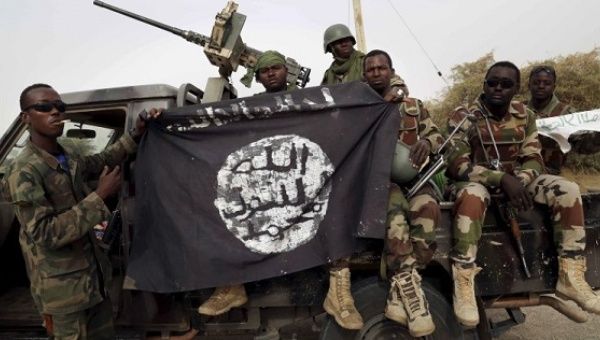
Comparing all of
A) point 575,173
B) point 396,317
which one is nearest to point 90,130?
point 396,317

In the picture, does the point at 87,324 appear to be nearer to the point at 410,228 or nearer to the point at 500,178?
the point at 410,228

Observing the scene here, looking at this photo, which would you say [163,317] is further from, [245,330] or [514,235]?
[514,235]

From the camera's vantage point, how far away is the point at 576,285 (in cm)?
233

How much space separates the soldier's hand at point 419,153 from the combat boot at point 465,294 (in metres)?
0.61

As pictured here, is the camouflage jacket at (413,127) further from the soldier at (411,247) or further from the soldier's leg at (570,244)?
the soldier's leg at (570,244)

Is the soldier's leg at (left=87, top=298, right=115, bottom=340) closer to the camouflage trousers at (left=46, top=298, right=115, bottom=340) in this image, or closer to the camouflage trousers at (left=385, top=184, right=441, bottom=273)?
the camouflage trousers at (left=46, top=298, right=115, bottom=340)

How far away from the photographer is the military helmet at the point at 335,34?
414cm

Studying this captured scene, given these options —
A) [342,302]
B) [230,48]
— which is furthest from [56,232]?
[230,48]

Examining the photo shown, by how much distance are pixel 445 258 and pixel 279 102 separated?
4.37 ft

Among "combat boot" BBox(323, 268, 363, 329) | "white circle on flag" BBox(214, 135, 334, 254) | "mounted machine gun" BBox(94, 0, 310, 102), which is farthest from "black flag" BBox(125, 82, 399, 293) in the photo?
"mounted machine gun" BBox(94, 0, 310, 102)

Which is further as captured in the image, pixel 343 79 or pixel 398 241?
pixel 343 79

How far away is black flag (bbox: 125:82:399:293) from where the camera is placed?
2.43 metres

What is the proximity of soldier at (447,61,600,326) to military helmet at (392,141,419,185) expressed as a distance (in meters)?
0.30

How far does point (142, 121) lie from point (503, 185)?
219cm
